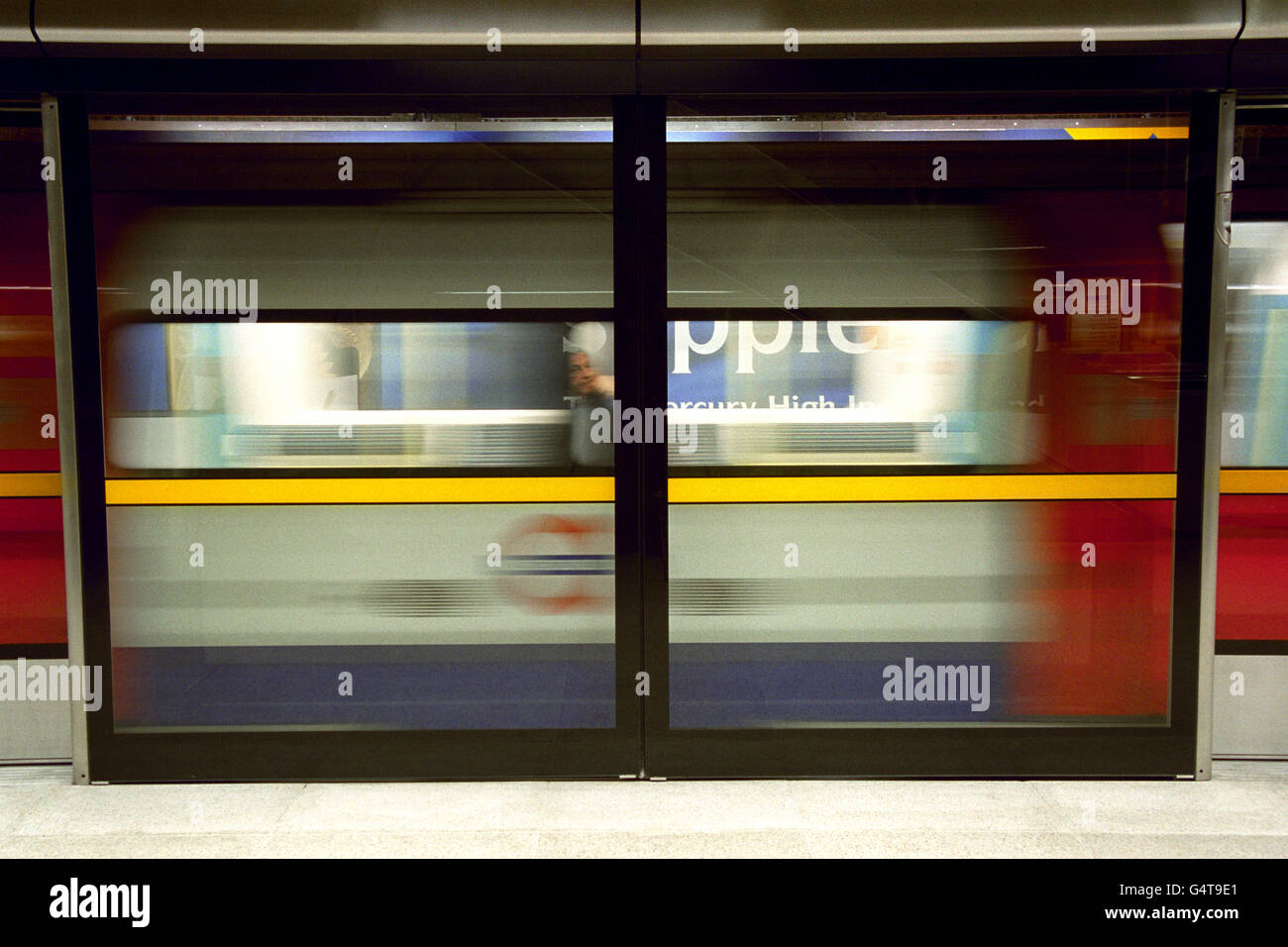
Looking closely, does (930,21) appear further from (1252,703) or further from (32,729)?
(32,729)

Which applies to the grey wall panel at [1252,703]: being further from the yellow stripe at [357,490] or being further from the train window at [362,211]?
the train window at [362,211]

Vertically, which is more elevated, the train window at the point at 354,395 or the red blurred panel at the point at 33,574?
the train window at the point at 354,395

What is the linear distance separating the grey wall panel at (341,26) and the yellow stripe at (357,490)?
5.05ft

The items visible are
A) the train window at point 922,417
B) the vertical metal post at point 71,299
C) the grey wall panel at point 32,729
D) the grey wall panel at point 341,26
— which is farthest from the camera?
the grey wall panel at point 32,729

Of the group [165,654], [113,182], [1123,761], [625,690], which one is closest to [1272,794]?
[1123,761]

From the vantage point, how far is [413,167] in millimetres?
3635

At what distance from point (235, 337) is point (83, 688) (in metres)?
1.42

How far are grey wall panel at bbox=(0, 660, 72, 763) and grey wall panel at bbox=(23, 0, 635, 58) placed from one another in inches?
97.1

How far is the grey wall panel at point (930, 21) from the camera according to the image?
338cm

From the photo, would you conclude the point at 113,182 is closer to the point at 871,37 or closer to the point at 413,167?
the point at 413,167

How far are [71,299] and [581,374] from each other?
187 cm

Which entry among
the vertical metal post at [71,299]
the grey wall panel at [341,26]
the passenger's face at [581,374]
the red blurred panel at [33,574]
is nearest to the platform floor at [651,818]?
the vertical metal post at [71,299]

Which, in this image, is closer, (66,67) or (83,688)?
(66,67)

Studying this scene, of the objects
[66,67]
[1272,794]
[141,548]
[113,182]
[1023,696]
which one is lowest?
[1272,794]
